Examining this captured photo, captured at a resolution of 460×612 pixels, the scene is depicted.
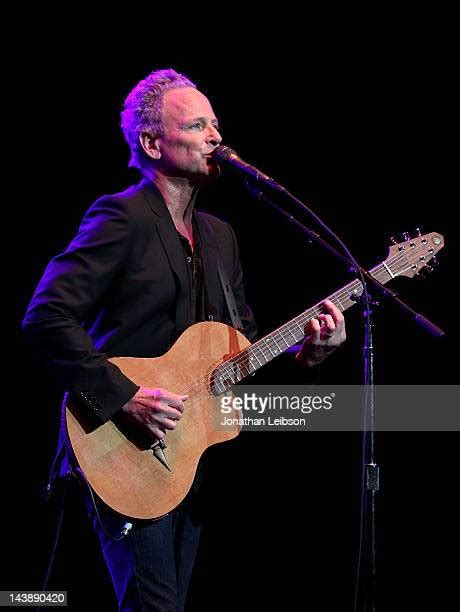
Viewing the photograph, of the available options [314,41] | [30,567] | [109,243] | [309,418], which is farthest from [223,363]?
[314,41]

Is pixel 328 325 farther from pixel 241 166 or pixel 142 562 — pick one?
pixel 142 562

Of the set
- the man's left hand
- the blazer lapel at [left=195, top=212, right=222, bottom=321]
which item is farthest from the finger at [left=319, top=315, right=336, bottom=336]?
the blazer lapel at [left=195, top=212, right=222, bottom=321]

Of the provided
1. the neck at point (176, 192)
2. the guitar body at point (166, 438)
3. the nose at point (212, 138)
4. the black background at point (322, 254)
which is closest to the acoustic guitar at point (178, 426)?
the guitar body at point (166, 438)

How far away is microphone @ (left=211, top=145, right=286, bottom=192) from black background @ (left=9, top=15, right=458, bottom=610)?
1.46 m

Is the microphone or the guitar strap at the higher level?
the microphone

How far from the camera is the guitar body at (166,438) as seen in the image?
241 cm

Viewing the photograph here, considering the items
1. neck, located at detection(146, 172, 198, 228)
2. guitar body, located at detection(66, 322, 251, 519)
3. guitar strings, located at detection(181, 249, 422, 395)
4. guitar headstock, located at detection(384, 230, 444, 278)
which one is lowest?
guitar body, located at detection(66, 322, 251, 519)

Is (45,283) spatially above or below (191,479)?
above

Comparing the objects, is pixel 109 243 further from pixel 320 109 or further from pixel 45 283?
pixel 320 109

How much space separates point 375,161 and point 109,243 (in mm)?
2303

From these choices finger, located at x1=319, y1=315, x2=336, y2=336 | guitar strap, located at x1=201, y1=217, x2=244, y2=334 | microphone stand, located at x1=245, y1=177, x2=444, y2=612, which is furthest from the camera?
guitar strap, located at x1=201, y1=217, x2=244, y2=334

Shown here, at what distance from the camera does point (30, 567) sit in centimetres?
379

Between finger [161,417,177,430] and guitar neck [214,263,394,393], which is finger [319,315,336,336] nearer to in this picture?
guitar neck [214,263,394,393]

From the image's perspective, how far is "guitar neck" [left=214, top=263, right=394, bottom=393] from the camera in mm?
2838
